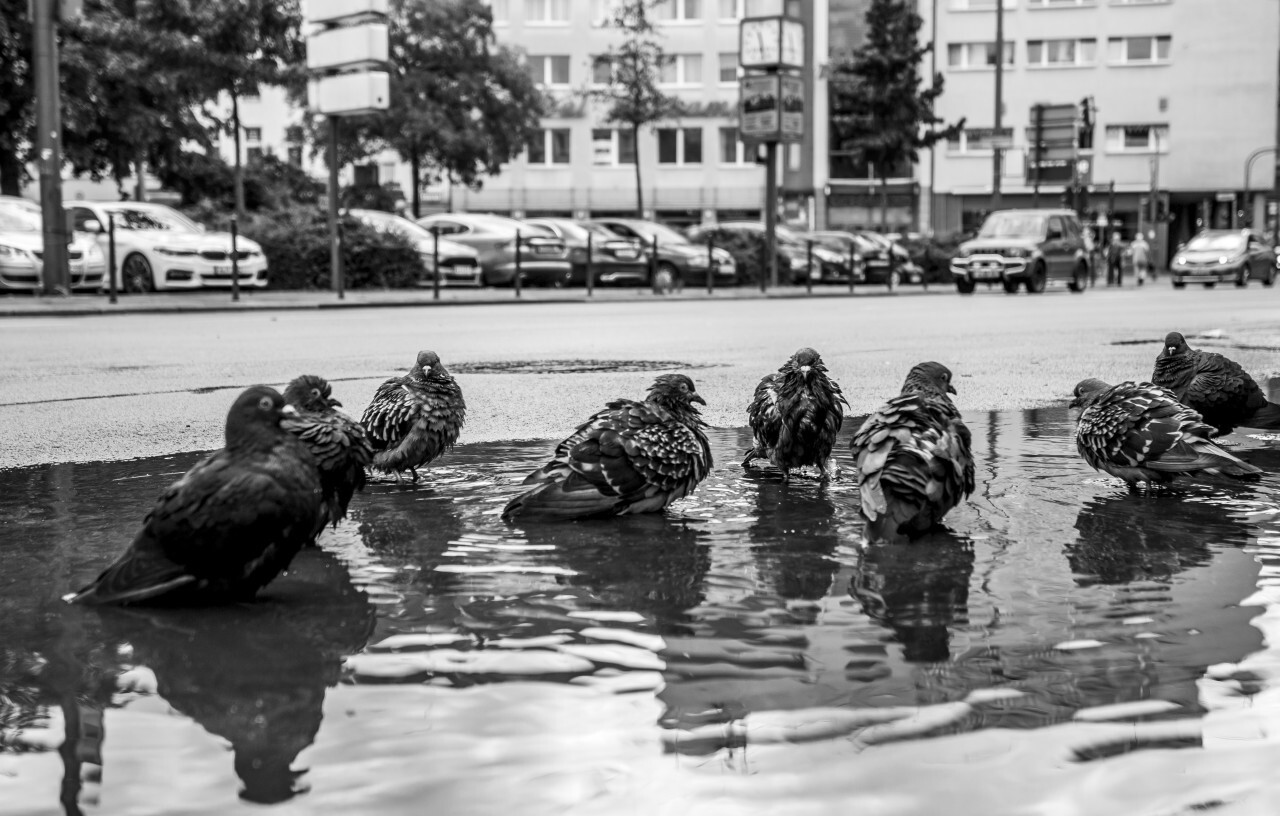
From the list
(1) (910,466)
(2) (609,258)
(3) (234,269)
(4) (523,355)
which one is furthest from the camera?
(2) (609,258)

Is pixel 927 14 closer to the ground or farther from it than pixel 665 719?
farther from it

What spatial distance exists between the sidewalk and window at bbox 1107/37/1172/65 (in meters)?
46.2

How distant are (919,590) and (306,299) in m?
19.8

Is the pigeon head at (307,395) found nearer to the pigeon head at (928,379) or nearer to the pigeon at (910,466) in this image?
the pigeon at (910,466)

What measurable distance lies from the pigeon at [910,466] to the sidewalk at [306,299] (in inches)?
633

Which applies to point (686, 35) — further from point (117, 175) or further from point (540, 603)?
point (540, 603)

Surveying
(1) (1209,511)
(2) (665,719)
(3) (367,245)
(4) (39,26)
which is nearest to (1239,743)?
(2) (665,719)

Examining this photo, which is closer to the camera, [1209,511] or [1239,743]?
[1239,743]

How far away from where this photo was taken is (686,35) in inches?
2817

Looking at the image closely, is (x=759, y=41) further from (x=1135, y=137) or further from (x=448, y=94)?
(x=1135, y=137)

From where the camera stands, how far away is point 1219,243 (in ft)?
139

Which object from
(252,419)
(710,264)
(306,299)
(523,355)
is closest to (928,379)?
(252,419)

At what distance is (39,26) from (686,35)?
5318 centimetres

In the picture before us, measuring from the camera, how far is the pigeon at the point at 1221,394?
6.45 metres
